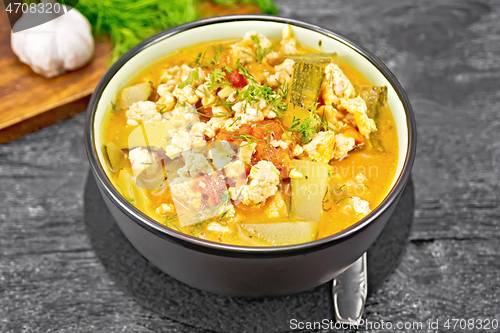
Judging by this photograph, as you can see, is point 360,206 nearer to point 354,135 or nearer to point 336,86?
point 354,135

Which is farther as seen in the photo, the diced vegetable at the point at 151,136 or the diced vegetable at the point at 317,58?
the diced vegetable at the point at 317,58

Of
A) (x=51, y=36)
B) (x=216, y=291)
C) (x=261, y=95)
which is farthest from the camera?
(x=51, y=36)

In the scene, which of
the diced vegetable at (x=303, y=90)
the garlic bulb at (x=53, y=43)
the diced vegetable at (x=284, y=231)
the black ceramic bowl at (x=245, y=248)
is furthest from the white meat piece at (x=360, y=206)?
the garlic bulb at (x=53, y=43)

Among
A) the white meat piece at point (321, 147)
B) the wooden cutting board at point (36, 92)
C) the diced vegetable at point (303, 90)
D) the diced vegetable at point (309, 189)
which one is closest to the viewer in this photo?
the diced vegetable at point (309, 189)

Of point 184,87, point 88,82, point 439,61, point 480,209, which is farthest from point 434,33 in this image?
point 88,82

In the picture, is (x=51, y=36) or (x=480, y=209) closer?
(x=480, y=209)

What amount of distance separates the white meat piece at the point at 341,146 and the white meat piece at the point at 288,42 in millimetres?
667

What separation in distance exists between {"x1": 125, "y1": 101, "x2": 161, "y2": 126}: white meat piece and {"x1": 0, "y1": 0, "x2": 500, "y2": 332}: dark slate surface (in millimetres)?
730

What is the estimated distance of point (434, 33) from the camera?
151 inches

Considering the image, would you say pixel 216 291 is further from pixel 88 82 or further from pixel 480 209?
pixel 88 82

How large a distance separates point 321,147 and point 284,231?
476 millimetres

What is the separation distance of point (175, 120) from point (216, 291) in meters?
0.90

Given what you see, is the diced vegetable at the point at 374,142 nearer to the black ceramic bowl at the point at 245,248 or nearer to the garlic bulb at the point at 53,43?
the black ceramic bowl at the point at 245,248

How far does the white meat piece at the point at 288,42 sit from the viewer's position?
8.75 ft
